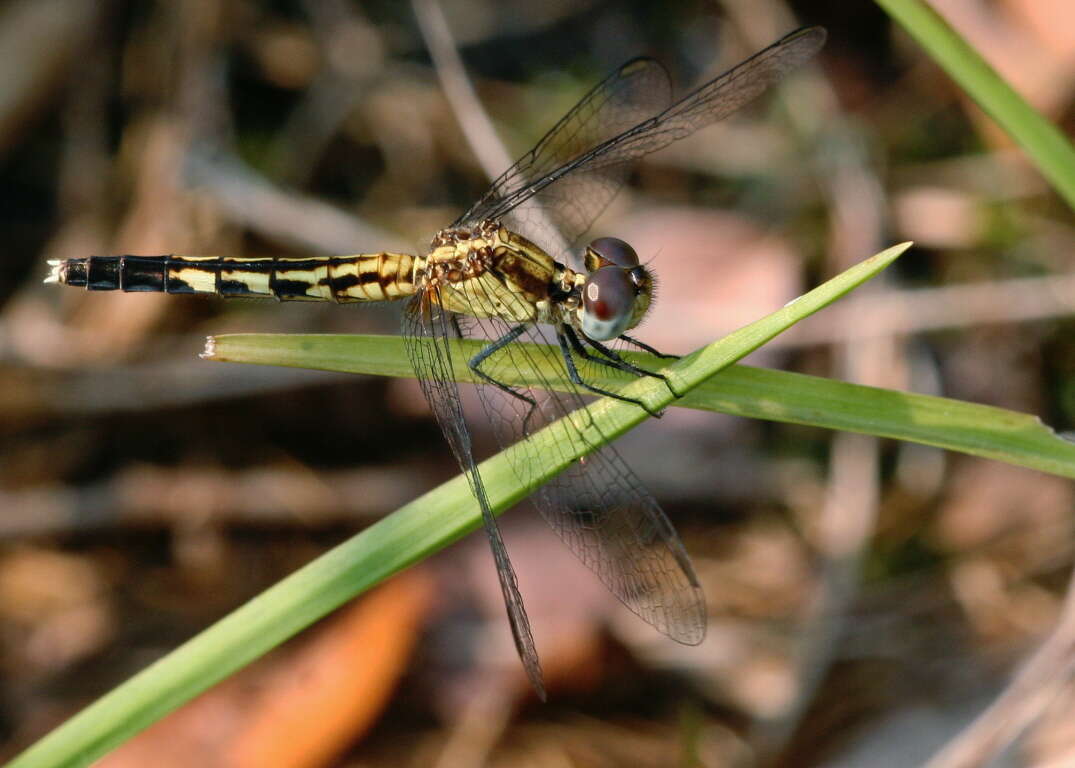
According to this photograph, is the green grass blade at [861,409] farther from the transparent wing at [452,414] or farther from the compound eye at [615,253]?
the compound eye at [615,253]

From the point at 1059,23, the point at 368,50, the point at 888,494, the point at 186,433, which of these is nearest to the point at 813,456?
the point at 888,494

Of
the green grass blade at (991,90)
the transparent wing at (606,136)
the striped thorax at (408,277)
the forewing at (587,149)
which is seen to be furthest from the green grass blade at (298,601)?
the forewing at (587,149)

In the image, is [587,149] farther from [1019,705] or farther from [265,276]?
[1019,705]

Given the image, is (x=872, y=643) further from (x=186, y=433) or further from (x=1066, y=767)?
(x=186, y=433)

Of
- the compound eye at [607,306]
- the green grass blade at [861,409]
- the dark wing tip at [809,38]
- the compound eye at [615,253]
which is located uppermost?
the dark wing tip at [809,38]

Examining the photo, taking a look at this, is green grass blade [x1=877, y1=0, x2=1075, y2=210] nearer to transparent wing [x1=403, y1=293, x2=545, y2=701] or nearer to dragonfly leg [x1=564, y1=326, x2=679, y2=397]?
dragonfly leg [x1=564, y1=326, x2=679, y2=397]

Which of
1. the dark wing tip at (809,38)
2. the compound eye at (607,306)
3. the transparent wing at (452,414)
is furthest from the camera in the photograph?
the dark wing tip at (809,38)

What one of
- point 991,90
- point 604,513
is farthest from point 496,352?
point 991,90

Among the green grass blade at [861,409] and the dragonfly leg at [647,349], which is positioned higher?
the dragonfly leg at [647,349]
